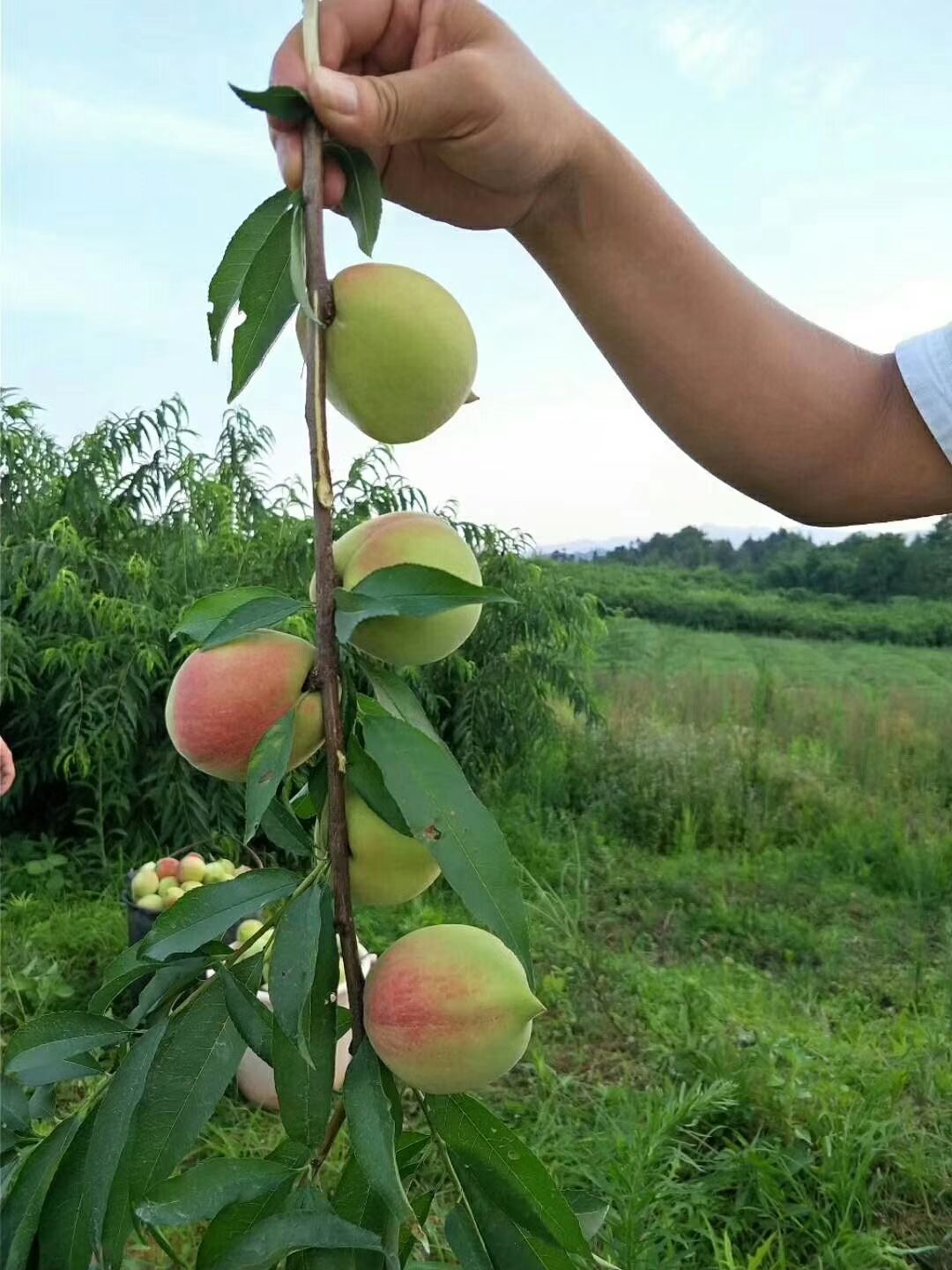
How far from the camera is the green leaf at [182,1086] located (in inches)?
17.9

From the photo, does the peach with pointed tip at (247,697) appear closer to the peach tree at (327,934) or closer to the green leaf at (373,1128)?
the peach tree at (327,934)

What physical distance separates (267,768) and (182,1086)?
16cm

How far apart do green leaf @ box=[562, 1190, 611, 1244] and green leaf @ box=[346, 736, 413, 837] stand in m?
0.25

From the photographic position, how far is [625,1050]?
2271 millimetres

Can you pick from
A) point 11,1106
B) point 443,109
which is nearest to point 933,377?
point 443,109

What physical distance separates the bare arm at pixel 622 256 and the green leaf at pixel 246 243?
0.02 m

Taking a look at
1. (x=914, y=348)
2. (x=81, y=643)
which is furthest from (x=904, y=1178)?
(x=81, y=643)

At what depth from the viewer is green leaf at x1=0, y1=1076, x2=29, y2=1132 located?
1.69ft

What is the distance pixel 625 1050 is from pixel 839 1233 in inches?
28.2

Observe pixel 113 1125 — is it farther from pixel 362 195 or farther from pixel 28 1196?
pixel 362 195

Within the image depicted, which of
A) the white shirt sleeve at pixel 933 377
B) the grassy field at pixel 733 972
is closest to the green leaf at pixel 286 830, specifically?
the white shirt sleeve at pixel 933 377

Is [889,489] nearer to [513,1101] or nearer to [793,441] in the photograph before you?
[793,441]

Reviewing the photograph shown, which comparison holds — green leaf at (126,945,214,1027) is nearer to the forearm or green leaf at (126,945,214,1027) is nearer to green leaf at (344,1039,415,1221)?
green leaf at (344,1039,415,1221)

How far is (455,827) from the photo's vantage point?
1.36 feet
